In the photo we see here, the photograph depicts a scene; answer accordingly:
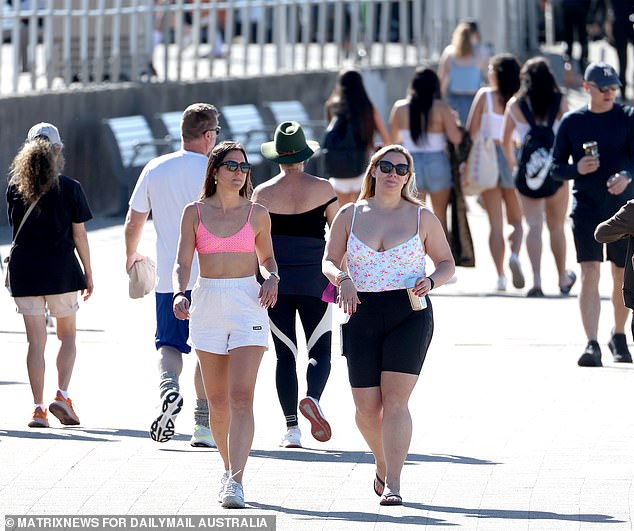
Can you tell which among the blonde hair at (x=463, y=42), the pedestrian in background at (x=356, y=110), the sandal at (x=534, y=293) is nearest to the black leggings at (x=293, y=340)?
the pedestrian in background at (x=356, y=110)

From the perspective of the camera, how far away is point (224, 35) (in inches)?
1006

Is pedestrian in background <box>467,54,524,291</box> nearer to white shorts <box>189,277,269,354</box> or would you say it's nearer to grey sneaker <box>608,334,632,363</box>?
grey sneaker <box>608,334,632,363</box>

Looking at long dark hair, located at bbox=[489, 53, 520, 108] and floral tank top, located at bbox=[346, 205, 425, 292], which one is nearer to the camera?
floral tank top, located at bbox=[346, 205, 425, 292]

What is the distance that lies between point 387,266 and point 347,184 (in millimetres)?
7015

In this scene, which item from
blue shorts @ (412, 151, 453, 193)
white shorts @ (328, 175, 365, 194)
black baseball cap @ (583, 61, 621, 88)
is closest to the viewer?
black baseball cap @ (583, 61, 621, 88)

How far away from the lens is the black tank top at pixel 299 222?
8.60m

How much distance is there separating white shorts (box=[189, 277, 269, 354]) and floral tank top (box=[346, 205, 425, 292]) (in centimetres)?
43

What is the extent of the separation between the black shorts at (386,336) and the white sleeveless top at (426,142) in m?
6.69

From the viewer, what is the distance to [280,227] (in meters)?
8.62

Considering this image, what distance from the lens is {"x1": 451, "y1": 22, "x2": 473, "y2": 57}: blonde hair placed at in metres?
17.3

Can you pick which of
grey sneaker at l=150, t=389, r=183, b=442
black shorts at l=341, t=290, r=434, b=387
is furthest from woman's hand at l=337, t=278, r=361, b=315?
grey sneaker at l=150, t=389, r=183, b=442

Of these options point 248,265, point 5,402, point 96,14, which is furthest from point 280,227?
point 96,14

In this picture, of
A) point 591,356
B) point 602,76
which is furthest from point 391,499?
point 602,76

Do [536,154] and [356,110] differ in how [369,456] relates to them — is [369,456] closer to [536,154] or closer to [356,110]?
[536,154]
